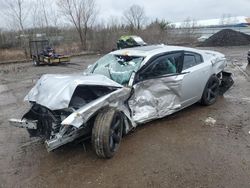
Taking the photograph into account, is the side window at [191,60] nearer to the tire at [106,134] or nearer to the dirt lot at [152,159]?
the dirt lot at [152,159]

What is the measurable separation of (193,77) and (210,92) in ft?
3.12

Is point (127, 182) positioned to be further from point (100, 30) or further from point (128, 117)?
→ point (100, 30)

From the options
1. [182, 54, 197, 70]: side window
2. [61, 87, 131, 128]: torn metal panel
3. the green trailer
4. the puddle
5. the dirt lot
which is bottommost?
the puddle

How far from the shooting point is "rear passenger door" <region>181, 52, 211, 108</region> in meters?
5.03

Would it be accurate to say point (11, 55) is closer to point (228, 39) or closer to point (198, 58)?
point (198, 58)

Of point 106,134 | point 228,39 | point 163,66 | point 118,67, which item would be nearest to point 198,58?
point 163,66

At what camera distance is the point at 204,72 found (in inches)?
216

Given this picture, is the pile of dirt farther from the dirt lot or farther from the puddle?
the dirt lot

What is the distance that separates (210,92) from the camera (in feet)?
19.1

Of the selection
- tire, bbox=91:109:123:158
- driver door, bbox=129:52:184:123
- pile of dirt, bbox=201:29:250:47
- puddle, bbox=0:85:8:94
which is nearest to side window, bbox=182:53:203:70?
driver door, bbox=129:52:184:123

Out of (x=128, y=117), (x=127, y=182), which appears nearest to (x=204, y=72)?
(x=128, y=117)

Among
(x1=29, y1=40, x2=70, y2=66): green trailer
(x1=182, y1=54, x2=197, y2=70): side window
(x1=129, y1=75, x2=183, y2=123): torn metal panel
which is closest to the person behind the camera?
(x1=129, y1=75, x2=183, y2=123): torn metal panel

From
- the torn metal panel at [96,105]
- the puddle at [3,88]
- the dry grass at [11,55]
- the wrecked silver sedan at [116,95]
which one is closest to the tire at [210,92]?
the wrecked silver sedan at [116,95]

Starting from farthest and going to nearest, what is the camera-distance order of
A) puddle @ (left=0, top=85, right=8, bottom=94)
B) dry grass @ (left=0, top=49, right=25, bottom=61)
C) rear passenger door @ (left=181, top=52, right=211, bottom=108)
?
1. dry grass @ (left=0, top=49, right=25, bottom=61)
2. puddle @ (left=0, top=85, right=8, bottom=94)
3. rear passenger door @ (left=181, top=52, right=211, bottom=108)
